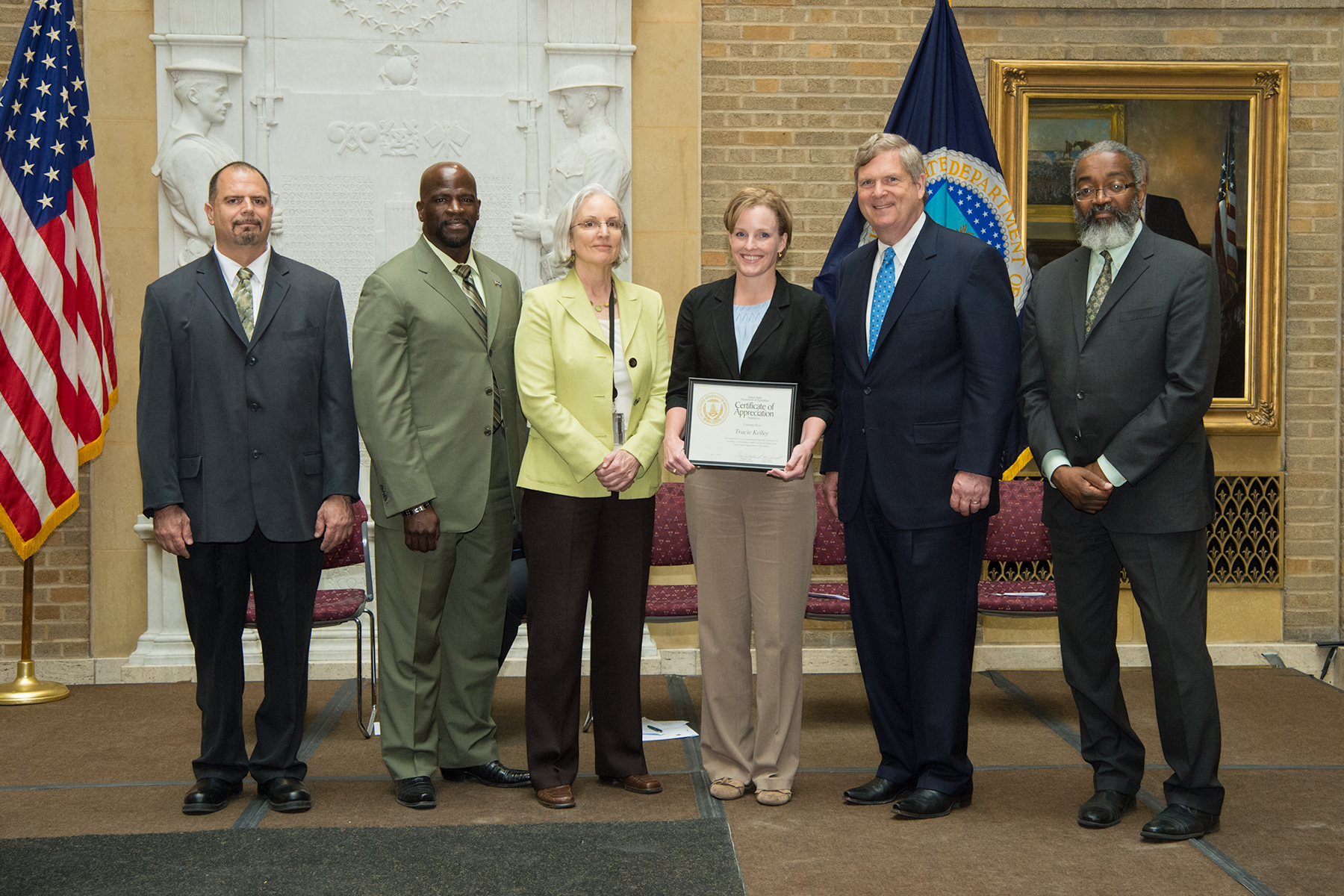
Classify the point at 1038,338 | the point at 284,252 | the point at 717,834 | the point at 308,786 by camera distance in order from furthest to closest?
1. the point at 284,252
2. the point at 308,786
3. the point at 1038,338
4. the point at 717,834

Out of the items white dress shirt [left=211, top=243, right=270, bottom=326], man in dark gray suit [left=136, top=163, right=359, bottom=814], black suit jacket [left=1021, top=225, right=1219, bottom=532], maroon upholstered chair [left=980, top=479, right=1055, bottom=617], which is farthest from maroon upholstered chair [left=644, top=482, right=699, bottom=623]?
white dress shirt [left=211, top=243, right=270, bottom=326]

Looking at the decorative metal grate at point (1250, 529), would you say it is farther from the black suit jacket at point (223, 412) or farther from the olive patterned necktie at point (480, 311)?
the black suit jacket at point (223, 412)

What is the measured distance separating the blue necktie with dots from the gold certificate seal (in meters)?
0.52

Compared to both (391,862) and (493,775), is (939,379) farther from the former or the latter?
(391,862)

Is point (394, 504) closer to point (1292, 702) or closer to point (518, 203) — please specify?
point (518, 203)

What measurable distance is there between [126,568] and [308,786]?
7.71ft

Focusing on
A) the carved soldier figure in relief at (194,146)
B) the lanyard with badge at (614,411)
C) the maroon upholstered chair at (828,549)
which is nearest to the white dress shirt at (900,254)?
the lanyard with badge at (614,411)

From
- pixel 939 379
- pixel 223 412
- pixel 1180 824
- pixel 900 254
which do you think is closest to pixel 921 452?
pixel 939 379

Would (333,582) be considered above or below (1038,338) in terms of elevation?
below

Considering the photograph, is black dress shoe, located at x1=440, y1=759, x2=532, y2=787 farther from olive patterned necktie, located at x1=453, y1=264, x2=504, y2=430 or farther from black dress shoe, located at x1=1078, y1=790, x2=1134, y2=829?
black dress shoe, located at x1=1078, y1=790, x2=1134, y2=829

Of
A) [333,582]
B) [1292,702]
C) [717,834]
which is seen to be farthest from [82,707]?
[1292,702]

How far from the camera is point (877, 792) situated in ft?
12.0

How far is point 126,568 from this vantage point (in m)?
5.66

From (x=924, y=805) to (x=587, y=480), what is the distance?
1475mm
